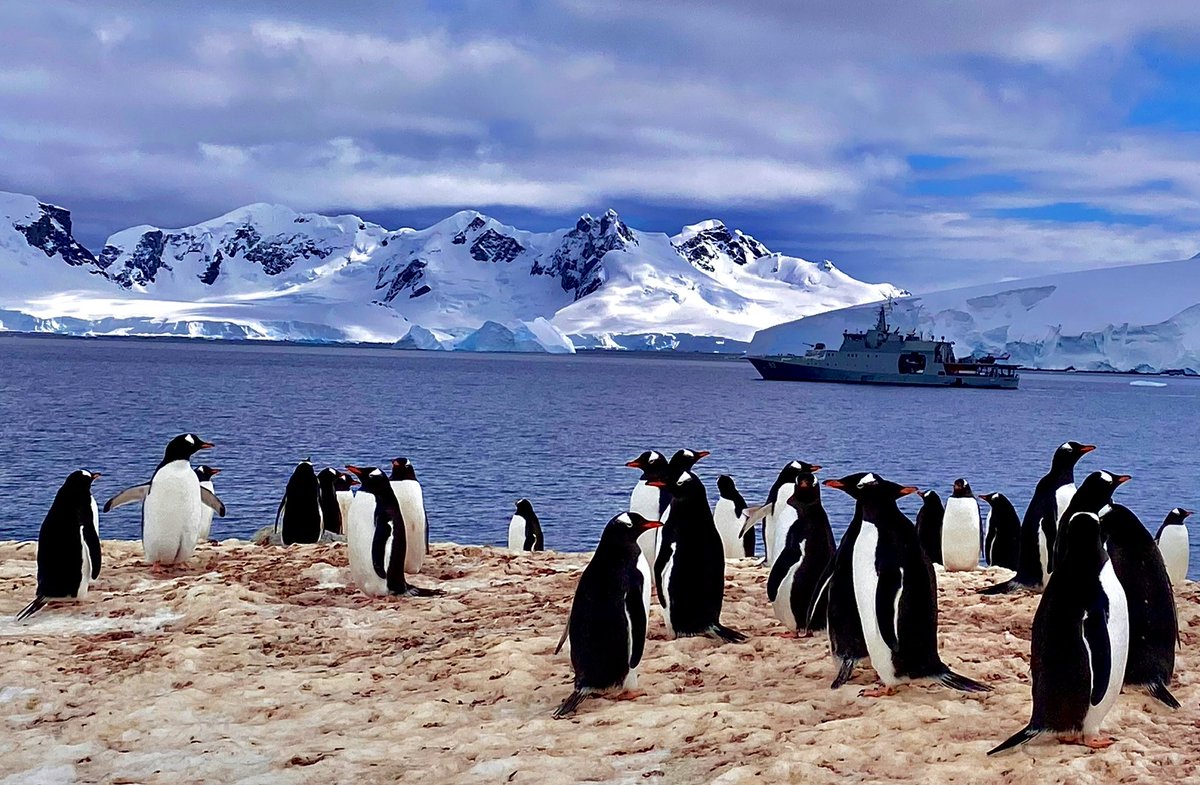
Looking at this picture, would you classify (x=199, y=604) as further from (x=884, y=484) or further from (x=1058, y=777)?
(x=1058, y=777)

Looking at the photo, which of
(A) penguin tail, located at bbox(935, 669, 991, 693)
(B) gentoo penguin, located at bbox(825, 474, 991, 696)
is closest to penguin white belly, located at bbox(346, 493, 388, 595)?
(B) gentoo penguin, located at bbox(825, 474, 991, 696)

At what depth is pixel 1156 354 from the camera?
93562mm

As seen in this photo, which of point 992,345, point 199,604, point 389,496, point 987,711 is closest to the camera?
point 987,711

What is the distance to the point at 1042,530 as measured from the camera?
9.64 meters

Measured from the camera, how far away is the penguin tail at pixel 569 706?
6359mm

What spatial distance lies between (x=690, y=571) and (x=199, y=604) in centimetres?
393

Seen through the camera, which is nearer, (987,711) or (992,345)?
(987,711)

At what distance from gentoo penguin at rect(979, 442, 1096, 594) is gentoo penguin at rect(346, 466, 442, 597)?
15.5ft

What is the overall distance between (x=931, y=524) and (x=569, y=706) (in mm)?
7513

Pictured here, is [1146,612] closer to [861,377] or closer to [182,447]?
[182,447]

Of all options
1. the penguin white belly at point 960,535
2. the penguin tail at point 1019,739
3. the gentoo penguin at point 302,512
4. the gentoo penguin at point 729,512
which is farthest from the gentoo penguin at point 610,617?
the penguin white belly at point 960,535

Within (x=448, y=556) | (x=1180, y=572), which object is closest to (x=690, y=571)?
(x=448, y=556)

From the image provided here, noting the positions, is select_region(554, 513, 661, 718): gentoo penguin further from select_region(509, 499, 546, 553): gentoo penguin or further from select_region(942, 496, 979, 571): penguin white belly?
select_region(509, 499, 546, 553): gentoo penguin

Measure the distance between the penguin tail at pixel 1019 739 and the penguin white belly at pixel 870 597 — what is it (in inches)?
38.1
